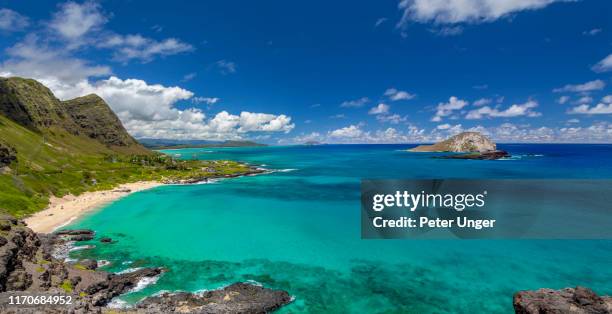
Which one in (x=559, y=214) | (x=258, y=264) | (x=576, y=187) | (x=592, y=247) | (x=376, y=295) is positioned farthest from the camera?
(x=576, y=187)

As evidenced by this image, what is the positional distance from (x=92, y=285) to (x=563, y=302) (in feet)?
139

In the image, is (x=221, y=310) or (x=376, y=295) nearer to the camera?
(x=221, y=310)

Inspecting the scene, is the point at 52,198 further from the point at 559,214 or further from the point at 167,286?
the point at 559,214

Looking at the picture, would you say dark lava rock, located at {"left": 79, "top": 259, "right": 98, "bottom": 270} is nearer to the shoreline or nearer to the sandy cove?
the shoreline

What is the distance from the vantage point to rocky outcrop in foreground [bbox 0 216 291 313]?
28.0 meters

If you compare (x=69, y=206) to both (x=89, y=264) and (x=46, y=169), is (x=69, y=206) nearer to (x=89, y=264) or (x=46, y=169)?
(x=89, y=264)

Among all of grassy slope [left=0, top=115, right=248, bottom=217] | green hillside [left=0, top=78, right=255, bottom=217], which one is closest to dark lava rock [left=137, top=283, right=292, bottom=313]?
green hillside [left=0, top=78, right=255, bottom=217]

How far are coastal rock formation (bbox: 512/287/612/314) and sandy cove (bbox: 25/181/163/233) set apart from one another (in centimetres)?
7174

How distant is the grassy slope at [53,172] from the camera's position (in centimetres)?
7400

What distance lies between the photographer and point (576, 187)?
336 ft

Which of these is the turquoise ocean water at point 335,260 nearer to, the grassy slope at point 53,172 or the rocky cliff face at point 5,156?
the grassy slope at point 53,172

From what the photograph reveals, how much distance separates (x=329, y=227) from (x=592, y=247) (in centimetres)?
4370

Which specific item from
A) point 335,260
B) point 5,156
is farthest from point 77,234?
point 5,156

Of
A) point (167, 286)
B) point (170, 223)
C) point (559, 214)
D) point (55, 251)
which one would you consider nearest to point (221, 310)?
point (167, 286)
